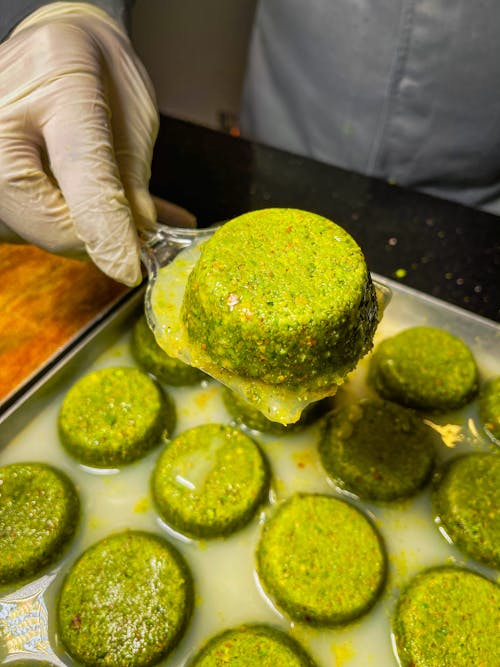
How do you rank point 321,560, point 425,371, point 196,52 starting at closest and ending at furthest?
1. point 321,560
2. point 425,371
3. point 196,52

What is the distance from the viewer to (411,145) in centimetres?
256

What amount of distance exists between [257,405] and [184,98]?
3226mm

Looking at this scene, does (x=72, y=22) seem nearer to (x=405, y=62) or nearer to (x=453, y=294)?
(x=405, y=62)

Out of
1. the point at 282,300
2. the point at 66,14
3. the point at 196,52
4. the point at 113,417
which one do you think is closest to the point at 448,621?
the point at 282,300

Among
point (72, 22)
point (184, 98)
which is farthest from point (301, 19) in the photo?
point (184, 98)

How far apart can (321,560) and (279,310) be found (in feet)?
2.43

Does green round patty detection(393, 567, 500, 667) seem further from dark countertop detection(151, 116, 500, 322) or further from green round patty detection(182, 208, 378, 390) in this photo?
dark countertop detection(151, 116, 500, 322)

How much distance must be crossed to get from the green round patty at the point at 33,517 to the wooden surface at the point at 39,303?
0.88ft

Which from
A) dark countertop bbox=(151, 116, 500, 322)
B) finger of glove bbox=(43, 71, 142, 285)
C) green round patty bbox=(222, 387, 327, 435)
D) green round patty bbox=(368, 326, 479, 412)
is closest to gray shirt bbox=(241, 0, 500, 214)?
dark countertop bbox=(151, 116, 500, 322)

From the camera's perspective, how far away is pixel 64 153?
1668mm

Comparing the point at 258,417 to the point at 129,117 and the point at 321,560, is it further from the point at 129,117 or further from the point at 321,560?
the point at 129,117

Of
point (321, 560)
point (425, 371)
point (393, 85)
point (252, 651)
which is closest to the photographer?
point (252, 651)

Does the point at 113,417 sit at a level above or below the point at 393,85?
below

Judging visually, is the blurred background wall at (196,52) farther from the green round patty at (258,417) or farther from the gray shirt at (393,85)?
the green round patty at (258,417)
